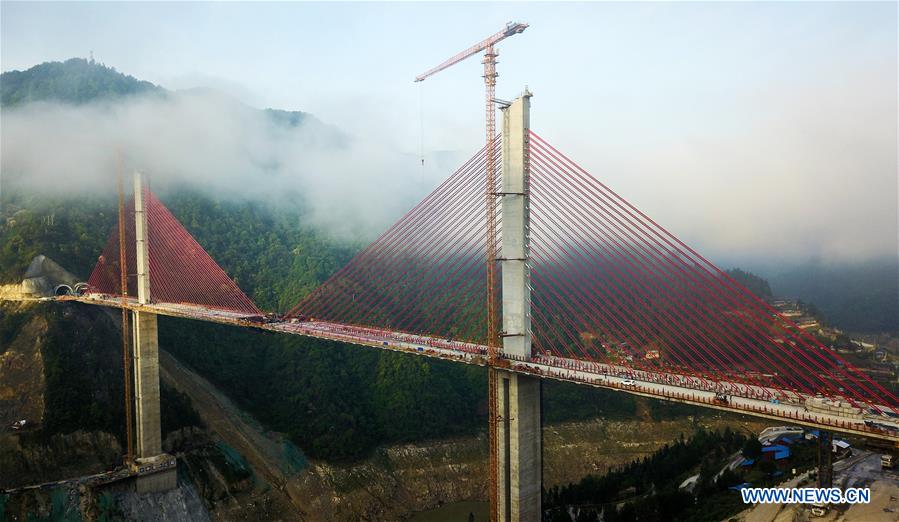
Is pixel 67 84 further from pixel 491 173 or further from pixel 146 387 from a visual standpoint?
pixel 491 173

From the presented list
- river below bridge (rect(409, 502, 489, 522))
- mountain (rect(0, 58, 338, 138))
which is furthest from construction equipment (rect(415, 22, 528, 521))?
mountain (rect(0, 58, 338, 138))

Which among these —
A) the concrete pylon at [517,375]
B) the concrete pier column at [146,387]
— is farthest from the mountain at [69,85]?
the concrete pylon at [517,375]

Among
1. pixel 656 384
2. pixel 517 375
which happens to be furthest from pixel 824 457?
pixel 517 375

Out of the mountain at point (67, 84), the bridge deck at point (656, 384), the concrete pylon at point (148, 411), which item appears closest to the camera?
the bridge deck at point (656, 384)

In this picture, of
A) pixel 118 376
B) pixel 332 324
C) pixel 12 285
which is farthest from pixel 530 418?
pixel 12 285

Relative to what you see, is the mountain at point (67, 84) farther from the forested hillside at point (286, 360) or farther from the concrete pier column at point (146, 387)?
the concrete pier column at point (146, 387)

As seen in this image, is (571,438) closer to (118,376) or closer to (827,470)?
(827,470)
